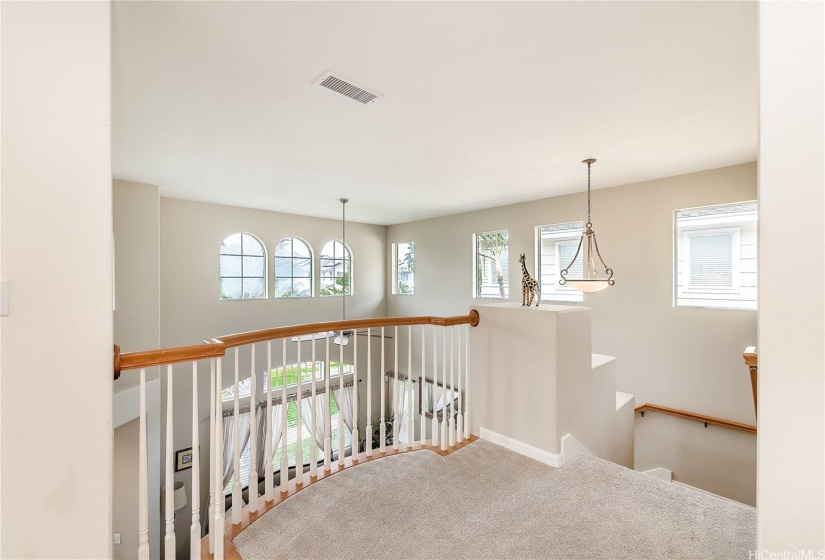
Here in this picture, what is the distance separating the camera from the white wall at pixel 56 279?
110 centimetres

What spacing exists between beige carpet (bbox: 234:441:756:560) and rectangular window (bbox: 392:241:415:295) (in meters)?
5.04

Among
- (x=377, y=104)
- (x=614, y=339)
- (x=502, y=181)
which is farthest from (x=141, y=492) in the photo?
(x=614, y=339)

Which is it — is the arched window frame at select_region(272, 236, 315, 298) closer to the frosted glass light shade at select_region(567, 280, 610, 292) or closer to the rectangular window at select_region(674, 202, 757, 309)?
the frosted glass light shade at select_region(567, 280, 610, 292)

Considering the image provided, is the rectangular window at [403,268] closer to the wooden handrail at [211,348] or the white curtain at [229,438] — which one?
the white curtain at [229,438]

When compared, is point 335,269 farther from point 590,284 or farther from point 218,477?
point 218,477

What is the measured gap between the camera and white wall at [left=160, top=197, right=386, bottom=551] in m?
5.04

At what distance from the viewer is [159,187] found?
4371 millimetres

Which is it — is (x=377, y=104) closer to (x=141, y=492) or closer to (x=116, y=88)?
(x=116, y=88)

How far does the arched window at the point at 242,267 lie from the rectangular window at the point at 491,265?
3561mm

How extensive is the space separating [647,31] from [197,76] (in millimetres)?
2316

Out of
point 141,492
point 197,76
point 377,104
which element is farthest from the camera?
point 377,104

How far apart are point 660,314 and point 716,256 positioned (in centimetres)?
81

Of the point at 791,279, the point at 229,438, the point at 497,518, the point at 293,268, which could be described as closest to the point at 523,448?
the point at 497,518

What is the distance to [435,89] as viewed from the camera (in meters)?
2.17
